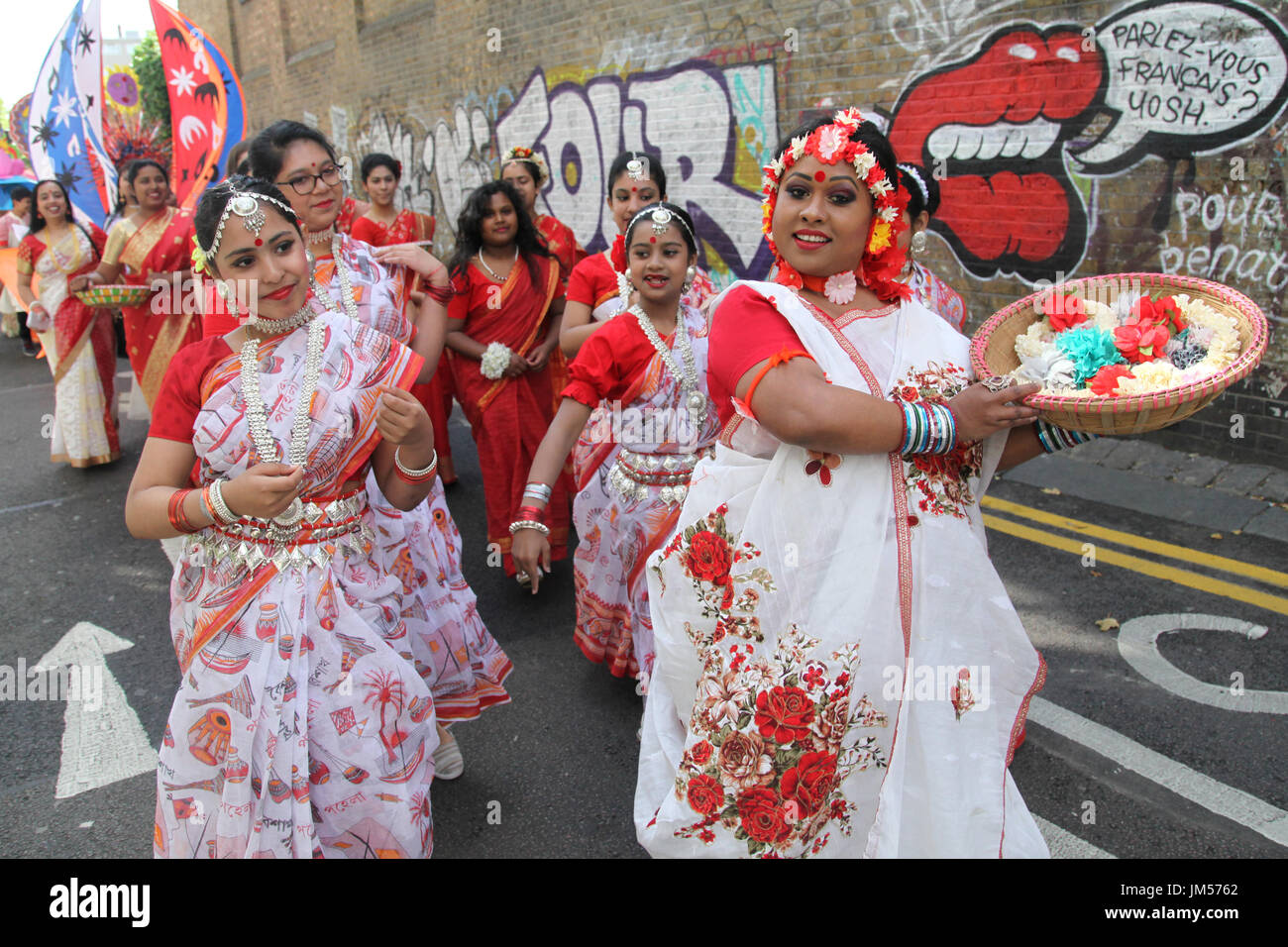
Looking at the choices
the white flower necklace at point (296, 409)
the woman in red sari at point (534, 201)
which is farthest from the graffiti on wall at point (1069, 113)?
the white flower necklace at point (296, 409)

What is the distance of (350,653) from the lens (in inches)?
98.9

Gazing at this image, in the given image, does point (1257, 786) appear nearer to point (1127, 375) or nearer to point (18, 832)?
point (1127, 375)

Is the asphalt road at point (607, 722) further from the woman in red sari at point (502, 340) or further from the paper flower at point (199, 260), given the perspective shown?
the paper flower at point (199, 260)

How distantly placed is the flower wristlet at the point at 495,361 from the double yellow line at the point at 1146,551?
2.89 meters

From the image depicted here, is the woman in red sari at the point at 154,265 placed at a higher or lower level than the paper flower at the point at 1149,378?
higher

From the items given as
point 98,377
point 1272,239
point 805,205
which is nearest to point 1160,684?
point 805,205

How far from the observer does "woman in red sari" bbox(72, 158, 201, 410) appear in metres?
6.50

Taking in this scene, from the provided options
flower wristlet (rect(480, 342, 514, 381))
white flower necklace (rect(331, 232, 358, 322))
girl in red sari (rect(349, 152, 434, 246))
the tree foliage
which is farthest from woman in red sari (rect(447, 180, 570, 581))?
the tree foliage

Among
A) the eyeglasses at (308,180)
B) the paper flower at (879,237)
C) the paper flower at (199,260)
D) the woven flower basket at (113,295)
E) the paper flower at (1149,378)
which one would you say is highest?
the eyeglasses at (308,180)

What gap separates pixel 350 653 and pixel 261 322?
34.8 inches

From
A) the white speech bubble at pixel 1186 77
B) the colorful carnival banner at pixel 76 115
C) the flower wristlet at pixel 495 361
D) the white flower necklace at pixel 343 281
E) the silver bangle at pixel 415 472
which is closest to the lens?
the silver bangle at pixel 415 472

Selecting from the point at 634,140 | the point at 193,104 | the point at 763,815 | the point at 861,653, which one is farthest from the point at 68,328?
the point at 861,653

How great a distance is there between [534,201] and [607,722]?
4.00 meters

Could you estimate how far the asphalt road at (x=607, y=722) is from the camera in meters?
3.03
